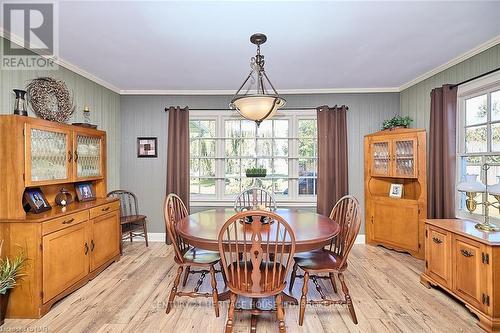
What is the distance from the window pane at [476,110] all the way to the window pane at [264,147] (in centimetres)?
267

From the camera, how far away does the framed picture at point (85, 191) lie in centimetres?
326

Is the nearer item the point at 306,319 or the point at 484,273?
the point at 484,273

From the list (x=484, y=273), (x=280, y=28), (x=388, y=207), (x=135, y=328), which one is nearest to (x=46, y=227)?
(x=135, y=328)

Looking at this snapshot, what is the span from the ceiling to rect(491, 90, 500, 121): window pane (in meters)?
0.58

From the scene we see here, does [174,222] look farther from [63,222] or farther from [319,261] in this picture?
[319,261]

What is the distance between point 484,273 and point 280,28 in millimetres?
2711

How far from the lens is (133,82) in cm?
402

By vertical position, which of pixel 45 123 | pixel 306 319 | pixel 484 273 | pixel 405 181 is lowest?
pixel 306 319

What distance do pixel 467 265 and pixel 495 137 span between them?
60.4 inches

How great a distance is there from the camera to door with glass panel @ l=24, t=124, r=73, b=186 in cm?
235

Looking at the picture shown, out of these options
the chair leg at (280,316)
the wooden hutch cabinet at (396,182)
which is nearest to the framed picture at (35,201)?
the chair leg at (280,316)

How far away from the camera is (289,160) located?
452 centimetres

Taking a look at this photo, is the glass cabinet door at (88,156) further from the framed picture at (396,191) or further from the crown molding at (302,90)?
the framed picture at (396,191)

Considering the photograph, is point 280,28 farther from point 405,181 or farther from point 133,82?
point 405,181
